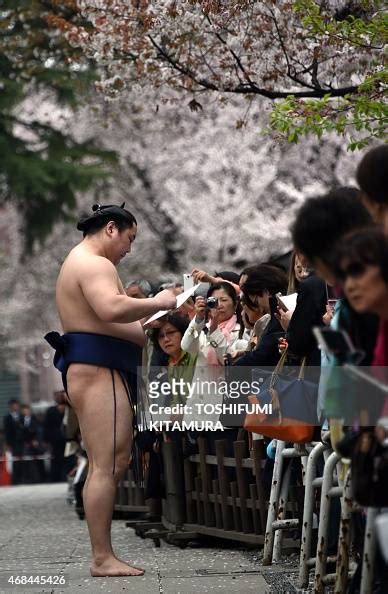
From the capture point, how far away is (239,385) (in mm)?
8602

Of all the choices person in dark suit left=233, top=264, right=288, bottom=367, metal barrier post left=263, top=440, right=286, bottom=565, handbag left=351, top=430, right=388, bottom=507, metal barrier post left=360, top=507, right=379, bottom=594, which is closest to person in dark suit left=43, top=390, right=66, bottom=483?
person in dark suit left=233, top=264, right=288, bottom=367

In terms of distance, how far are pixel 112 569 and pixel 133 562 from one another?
47.5 inches

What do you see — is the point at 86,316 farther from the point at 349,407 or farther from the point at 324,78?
the point at 324,78

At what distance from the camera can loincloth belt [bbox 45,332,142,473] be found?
7988 mm

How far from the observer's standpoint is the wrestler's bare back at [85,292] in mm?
7945

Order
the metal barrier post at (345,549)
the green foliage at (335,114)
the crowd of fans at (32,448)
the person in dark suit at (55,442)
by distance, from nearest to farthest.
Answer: the metal barrier post at (345,549) < the green foliage at (335,114) < the person in dark suit at (55,442) < the crowd of fans at (32,448)

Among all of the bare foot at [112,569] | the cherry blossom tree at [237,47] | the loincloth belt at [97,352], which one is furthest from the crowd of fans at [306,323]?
the cherry blossom tree at [237,47]

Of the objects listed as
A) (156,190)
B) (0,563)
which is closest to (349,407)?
(0,563)

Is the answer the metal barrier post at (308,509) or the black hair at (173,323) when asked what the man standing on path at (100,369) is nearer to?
the metal barrier post at (308,509)

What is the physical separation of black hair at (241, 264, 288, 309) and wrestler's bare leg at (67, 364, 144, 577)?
1117 mm

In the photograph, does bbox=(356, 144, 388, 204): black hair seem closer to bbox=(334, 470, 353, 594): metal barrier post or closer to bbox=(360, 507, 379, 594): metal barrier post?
bbox=(360, 507, 379, 594): metal barrier post

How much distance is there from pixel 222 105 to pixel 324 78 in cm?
98

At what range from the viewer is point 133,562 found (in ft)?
29.6

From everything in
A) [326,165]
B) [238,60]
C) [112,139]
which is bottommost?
[238,60]
